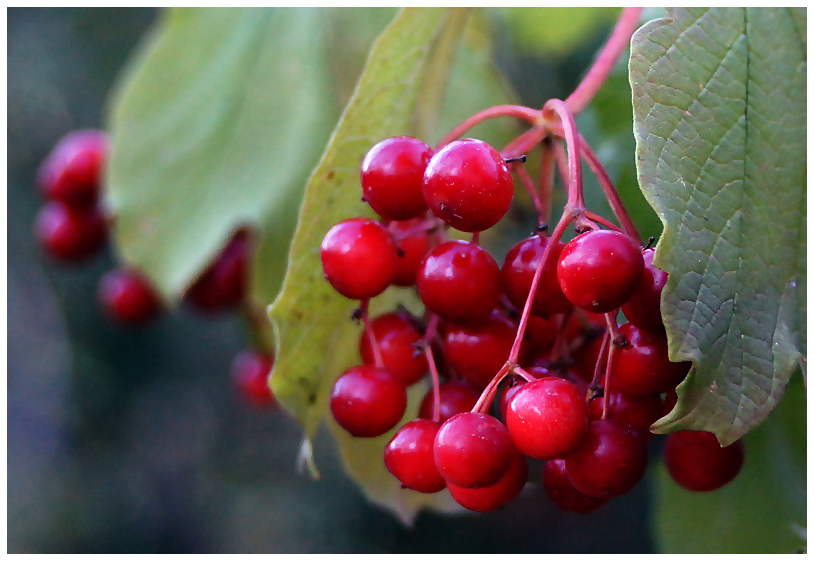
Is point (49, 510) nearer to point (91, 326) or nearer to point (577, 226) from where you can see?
point (91, 326)

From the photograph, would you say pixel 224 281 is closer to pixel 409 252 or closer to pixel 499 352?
pixel 409 252

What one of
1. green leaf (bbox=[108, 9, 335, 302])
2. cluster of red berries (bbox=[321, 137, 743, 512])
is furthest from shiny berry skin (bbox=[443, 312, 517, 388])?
green leaf (bbox=[108, 9, 335, 302])

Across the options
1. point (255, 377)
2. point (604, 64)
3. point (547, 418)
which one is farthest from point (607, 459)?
point (255, 377)

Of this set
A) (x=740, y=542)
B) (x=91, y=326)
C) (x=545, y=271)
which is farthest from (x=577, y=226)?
(x=91, y=326)

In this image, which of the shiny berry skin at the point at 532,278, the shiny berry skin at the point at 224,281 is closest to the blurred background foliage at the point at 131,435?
the shiny berry skin at the point at 224,281

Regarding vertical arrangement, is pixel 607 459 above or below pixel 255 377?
above

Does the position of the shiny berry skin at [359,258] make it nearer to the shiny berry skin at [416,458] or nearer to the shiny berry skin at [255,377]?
the shiny berry skin at [416,458]
